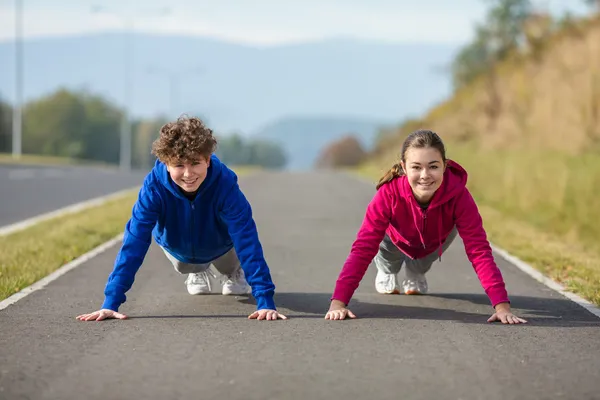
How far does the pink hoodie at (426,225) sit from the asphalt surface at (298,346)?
0.28 metres

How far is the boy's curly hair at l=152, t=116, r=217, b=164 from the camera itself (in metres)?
6.52

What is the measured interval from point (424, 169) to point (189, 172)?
158 centimetres

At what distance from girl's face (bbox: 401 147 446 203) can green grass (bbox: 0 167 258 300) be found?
325 cm

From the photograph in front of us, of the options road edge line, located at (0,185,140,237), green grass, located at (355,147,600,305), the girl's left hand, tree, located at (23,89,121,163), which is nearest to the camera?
the girl's left hand

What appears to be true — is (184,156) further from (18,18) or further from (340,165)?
(340,165)

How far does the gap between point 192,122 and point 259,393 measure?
2.43m

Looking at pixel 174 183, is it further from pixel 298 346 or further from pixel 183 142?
pixel 298 346

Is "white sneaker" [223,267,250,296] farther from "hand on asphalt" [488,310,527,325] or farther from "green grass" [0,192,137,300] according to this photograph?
A: "hand on asphalt" [488,310,527,325]

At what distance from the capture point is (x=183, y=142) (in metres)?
6.52

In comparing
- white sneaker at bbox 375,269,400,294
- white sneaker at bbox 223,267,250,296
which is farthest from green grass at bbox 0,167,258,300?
white sneaker at bbox 375,269,400,294

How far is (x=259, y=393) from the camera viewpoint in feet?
15.5

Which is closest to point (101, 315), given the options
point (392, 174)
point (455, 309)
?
point (392, 174)

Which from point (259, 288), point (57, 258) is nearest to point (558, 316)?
point (259, 288)

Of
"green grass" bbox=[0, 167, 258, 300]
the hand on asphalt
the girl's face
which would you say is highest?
the girl's face
